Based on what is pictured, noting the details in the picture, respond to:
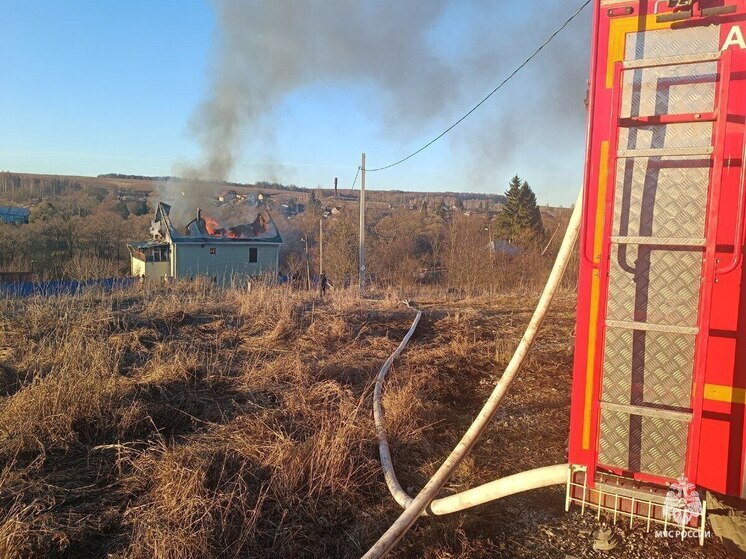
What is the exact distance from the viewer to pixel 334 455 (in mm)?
3205

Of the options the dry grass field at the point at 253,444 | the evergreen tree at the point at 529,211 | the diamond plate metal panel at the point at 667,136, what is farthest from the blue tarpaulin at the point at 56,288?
the evergreen tree at the point at 529,211

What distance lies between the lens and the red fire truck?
2.16 metres

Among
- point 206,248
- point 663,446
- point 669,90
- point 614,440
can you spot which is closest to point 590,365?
point 614,440

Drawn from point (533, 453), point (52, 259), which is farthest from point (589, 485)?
point (52, 259)

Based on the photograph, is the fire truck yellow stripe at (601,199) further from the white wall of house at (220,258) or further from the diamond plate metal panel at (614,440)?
the white wall of house at (220,258)

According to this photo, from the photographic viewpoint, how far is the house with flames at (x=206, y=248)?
2797cm

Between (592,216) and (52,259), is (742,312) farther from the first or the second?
(52,259)

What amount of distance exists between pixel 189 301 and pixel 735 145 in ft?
27.3

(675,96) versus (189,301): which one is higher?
(675,96)

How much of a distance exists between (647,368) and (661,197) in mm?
814

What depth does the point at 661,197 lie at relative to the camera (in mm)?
2281

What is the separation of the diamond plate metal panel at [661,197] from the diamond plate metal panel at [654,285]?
95 mm

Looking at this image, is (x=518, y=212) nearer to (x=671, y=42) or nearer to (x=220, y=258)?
(x=220, y=258)

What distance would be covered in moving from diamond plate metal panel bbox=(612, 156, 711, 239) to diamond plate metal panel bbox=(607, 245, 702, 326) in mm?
95
